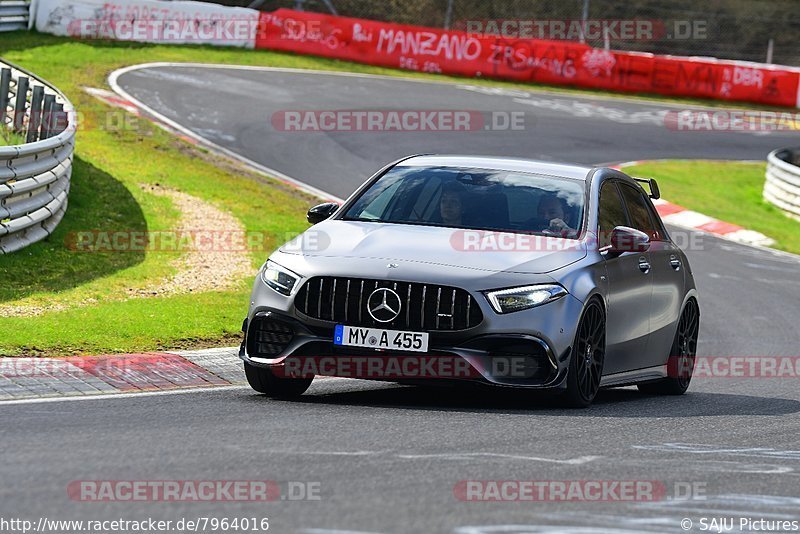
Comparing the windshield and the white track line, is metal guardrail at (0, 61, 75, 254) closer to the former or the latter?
the white track line

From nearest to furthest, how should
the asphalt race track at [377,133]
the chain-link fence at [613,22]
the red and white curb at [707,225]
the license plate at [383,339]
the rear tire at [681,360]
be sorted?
the license plate at [383,339] < the rear tire at [681,360] < the red and white curb at [707,225] < the asphalt race track at [377,133] < the chain-link fence at [613,22]

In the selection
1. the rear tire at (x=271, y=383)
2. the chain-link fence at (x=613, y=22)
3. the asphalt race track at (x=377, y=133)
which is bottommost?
the asphalt race track at (x=377, y=133)

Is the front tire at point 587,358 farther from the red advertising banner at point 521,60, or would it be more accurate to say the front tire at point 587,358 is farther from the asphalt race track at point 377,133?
the red advertising banner at point 521,60

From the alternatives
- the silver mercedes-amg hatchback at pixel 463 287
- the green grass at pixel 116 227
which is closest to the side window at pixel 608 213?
the silver mercedes-amg hatchback at pixel 463 287

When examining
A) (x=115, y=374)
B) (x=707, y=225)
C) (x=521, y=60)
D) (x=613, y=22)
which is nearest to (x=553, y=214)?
(x=115, y=374)

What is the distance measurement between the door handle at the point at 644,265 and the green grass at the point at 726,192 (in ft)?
41.8

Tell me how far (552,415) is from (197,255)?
743 centimetres

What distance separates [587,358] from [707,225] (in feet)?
48.2

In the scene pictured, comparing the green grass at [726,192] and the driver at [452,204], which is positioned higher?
the driver at [452,204]

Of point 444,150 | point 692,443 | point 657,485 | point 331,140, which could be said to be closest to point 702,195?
point 444,150

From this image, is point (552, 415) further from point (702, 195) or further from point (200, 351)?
point (702, 195)

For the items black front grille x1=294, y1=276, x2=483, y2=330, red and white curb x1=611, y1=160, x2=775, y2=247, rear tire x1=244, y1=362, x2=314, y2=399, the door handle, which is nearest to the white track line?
rear tire x1=244, y1=362, x2=314, y2=399

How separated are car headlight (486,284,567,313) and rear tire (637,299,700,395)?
2623 mm

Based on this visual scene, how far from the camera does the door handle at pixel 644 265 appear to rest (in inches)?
399
